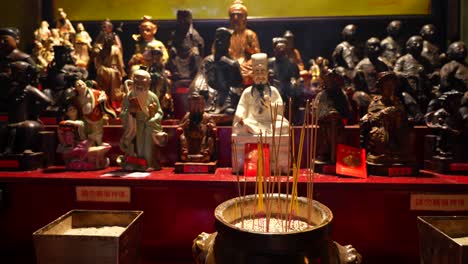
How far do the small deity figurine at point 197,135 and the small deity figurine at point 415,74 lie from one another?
6.02 ft

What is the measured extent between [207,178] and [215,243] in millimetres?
888

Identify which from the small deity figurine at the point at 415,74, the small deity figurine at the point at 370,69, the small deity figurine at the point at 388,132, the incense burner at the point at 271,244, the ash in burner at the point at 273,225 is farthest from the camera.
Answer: the small deity figurine at the point at 370,69

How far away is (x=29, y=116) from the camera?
2.48 m

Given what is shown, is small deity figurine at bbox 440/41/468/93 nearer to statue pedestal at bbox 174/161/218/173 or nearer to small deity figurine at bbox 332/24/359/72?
small deity figurine at bbox 332/24/359/72

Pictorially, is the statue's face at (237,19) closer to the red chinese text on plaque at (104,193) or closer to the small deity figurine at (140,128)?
the small deity figurine at (140,128)

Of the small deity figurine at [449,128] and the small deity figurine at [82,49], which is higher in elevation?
the small deity figurine at [82,49]

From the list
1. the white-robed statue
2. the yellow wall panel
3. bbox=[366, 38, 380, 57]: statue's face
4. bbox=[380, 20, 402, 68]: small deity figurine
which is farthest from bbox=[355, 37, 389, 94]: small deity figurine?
the white-robed statue

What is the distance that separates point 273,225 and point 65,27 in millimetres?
4088

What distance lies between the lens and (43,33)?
4.09 metres

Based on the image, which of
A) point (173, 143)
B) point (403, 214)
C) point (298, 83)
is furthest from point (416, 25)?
point (173, 143)

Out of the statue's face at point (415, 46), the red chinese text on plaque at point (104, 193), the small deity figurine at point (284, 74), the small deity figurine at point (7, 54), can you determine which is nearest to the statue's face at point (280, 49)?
the small deity figurine at point (284, 74)

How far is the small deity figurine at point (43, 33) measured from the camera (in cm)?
407

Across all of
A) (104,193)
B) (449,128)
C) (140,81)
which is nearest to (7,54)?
(140,81)

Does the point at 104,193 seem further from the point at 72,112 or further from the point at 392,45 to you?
the point at 392,45
